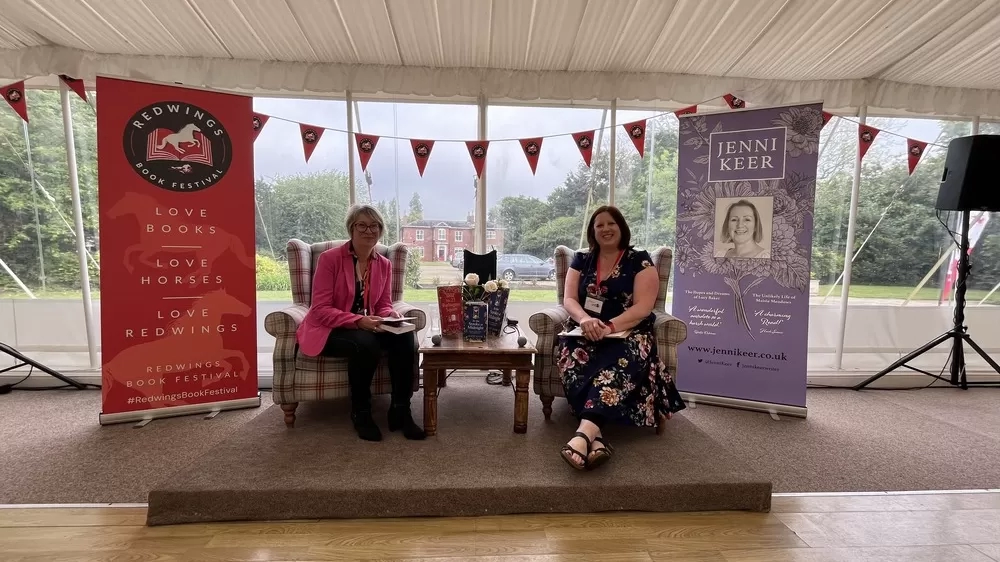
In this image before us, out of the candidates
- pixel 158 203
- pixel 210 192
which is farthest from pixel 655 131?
pixel 158 203

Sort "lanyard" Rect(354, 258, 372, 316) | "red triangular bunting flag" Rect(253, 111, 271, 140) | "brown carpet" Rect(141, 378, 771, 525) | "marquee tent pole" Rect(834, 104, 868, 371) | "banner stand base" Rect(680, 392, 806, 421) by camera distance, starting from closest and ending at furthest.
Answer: "brown carpet" Rect(141, 378, 771, 525) < "lanyard" Rect(354, 258, 372, 316) < "banner stand base" Rect(680, 392, 806, 421) < "red triangular bunting flag" Rect(253, 111, 271, 140) < "marquee tent pole" Rect(834, 104, 868, 371)

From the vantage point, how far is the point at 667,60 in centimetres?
308

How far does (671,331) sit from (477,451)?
4.07 ft

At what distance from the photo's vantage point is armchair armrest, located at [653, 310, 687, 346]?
7.95 feet

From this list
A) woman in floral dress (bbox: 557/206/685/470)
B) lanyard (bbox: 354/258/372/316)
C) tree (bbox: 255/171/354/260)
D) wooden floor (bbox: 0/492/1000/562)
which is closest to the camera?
wooden floor (bbox: 0/492/1000/562)

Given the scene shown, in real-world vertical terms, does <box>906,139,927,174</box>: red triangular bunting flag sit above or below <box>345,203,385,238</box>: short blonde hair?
above

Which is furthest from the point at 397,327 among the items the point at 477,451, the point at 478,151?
the point at 478,151

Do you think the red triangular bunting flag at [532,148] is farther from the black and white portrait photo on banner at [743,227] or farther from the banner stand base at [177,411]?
the banner stand base at [177,411]

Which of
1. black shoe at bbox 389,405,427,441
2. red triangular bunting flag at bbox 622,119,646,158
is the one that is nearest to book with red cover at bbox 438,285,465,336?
black shoe at bbox 389,405,427,441

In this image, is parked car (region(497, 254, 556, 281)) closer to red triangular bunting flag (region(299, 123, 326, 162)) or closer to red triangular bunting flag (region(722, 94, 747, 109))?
red triangular bunting flag (region(299, 123, 326, 162))

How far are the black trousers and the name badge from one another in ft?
3.22

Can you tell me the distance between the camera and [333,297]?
2307mm

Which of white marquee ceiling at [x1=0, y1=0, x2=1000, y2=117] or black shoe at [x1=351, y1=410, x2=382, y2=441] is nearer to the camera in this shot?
black shoe at [x1=351, y1=410, x2=382, y2=441]

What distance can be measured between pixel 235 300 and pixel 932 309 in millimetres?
5361
